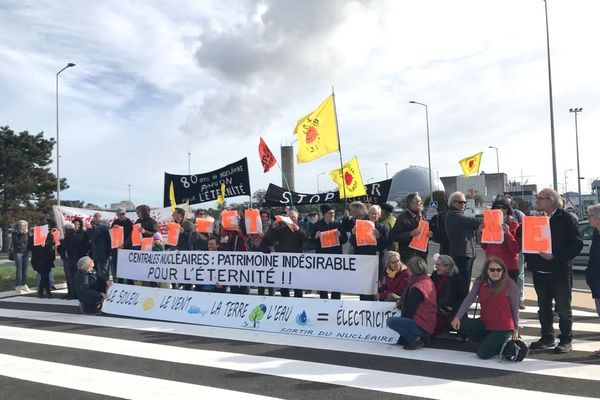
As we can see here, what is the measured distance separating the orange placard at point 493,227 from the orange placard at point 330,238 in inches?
105

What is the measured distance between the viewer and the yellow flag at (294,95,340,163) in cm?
1080

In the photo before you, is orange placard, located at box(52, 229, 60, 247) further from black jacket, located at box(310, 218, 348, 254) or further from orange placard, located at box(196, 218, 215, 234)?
black jacket, located at box(310, 218, 348, 254)

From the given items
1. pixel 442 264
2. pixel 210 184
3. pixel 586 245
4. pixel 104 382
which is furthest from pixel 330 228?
pixel 586 245

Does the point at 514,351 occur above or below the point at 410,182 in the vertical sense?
below

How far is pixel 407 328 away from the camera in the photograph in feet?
21.7

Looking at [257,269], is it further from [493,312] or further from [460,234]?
[493,312]

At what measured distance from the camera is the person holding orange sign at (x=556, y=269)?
6230 millimetres

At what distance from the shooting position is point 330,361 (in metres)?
6.20

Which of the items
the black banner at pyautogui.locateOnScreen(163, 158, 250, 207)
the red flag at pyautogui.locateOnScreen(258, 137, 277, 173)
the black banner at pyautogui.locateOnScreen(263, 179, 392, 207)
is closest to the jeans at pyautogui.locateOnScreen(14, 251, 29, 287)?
the black banner at pyautogui.locateOnScreen(163, 158, 250, 207)

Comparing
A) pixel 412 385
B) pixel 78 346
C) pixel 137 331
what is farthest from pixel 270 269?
pixel 412 385

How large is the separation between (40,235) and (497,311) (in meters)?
10.6

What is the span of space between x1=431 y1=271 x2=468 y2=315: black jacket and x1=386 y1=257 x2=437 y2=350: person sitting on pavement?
304 mm

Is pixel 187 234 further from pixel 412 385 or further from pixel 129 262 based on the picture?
pixel 412 385

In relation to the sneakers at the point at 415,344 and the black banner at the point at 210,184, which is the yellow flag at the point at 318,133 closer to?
the black banner at the point at 210,184
